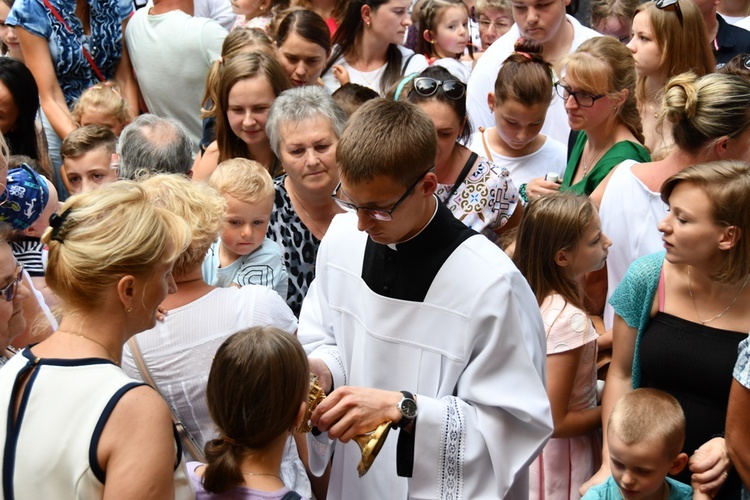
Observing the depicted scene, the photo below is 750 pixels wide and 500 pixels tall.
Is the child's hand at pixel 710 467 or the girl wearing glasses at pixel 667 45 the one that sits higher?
the girl wearing glasses at pixel 667 45

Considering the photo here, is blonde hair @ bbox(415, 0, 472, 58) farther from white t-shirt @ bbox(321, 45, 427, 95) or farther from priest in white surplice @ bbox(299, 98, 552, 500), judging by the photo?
priest in white surplice @ bbox(299, 98, 552, 500)

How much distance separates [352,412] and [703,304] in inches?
61.3

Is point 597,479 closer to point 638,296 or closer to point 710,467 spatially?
point 710,467

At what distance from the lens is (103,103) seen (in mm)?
5664

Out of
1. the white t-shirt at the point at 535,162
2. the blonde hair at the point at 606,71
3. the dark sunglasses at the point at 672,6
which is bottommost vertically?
the white t-shirt at the point at 535,162

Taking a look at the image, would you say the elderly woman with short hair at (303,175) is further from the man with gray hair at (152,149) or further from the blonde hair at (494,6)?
the blonde hair at (494,6)

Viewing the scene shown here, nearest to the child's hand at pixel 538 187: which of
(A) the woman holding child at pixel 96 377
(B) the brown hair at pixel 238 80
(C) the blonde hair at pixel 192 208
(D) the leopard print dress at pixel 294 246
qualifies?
(D) the leopard print dress at pixel 294 246

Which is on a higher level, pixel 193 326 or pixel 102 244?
pixel 102 244

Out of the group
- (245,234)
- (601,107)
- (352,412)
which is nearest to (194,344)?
(352,412)

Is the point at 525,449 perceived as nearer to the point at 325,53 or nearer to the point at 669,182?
the point at 669,182

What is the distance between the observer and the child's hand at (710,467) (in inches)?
126

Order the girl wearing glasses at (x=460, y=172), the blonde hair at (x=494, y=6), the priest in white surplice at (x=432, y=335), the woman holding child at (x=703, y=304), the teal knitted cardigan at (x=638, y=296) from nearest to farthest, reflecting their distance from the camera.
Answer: the priest in white surplice at (x=432, y=335)
the woman holding child at (x=703, y=304)
the teal knitted cardigan at (x=638, y=296)
the girl wearing glasses at (x=460, y=172)
the blonde hair at (x=494, y=6)

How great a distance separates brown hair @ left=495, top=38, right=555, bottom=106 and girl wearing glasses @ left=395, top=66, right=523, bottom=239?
0.41 meters

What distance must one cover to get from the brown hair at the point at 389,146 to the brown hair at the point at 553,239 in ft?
3.34
